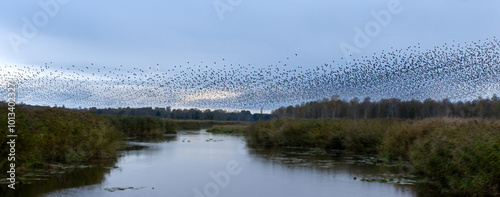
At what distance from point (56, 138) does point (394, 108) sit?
6265 cm

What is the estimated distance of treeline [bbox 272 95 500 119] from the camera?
175ft

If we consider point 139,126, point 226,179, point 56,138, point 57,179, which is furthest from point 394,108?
point 57,179

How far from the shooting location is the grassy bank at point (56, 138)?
17.6 meters

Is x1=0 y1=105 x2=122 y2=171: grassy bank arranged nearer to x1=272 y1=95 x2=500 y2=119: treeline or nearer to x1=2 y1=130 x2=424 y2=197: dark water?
x1=2 y1=130 x2=424 y2=197: dark water

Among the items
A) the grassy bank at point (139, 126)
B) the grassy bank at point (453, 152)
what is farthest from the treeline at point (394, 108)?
the grassy bank at point (453, 152)

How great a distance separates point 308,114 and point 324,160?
65.3 meters

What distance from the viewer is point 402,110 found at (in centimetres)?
7469

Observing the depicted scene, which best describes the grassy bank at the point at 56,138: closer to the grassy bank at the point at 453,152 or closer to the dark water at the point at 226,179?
the dark water at the point at 226,179

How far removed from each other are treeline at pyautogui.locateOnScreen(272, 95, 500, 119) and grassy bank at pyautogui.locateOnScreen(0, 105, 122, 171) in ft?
116

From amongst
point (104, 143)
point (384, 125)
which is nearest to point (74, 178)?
point (104, 143)

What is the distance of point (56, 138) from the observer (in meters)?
21.5

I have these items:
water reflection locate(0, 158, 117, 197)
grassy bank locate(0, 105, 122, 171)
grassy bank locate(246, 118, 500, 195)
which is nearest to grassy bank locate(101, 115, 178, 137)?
grassy bank locate(0, 105, 122, 171)

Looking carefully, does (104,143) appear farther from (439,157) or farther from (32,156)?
(439,157)

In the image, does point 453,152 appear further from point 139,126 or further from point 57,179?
point 139,126
